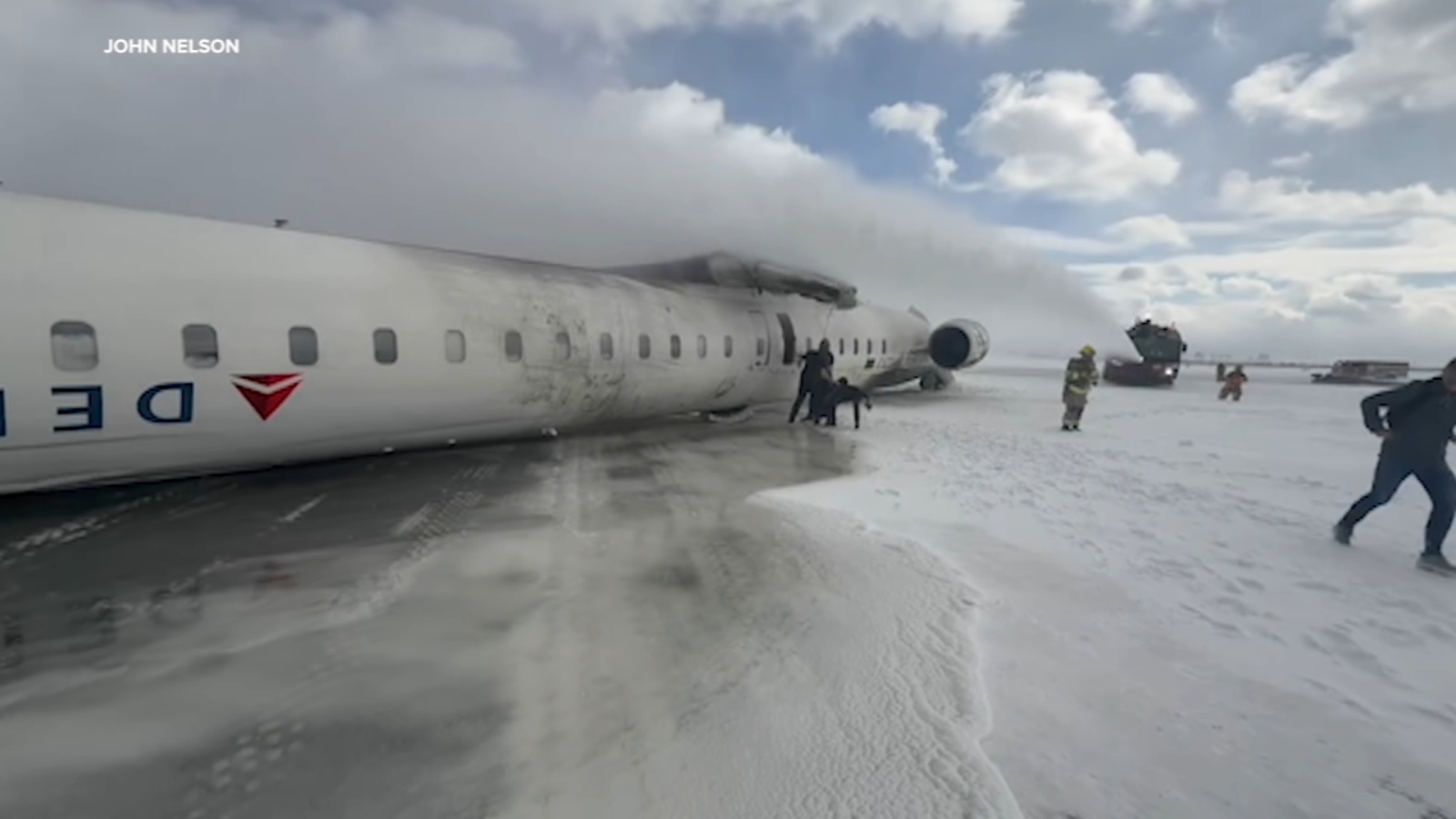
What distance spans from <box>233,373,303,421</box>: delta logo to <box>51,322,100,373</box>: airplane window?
0.91 metres

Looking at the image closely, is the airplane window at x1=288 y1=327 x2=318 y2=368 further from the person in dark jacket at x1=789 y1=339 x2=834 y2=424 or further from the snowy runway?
the person in dark jacket at x1=789 y1=339 x2=834 y2=424

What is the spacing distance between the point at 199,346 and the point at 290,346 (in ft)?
2.14

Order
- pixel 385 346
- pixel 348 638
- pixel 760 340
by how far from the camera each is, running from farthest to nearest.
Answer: pixel 760 340 < pixel 385 346 < pixel 348 638

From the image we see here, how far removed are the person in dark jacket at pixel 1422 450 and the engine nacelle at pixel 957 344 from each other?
1274cm

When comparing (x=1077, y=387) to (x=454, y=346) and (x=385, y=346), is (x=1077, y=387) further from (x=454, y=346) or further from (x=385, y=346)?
(x=385, y=346)

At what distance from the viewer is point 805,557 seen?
4.75m

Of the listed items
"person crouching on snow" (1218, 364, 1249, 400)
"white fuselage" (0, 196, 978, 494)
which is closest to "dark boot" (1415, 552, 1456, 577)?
"white fuselage" (0, 196, 978, 494)

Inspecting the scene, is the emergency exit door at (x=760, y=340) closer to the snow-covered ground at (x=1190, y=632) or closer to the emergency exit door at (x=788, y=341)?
the emergency exit door at (x=788, y=341)

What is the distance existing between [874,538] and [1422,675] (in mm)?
3029

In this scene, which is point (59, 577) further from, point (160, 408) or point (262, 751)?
point (262, 751)

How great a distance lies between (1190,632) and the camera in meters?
3.68

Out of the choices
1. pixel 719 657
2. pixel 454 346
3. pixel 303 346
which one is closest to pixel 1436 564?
pixel 719 657

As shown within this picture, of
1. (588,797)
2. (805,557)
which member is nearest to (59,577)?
(588,797)

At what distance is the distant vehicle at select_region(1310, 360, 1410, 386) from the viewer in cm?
3702
